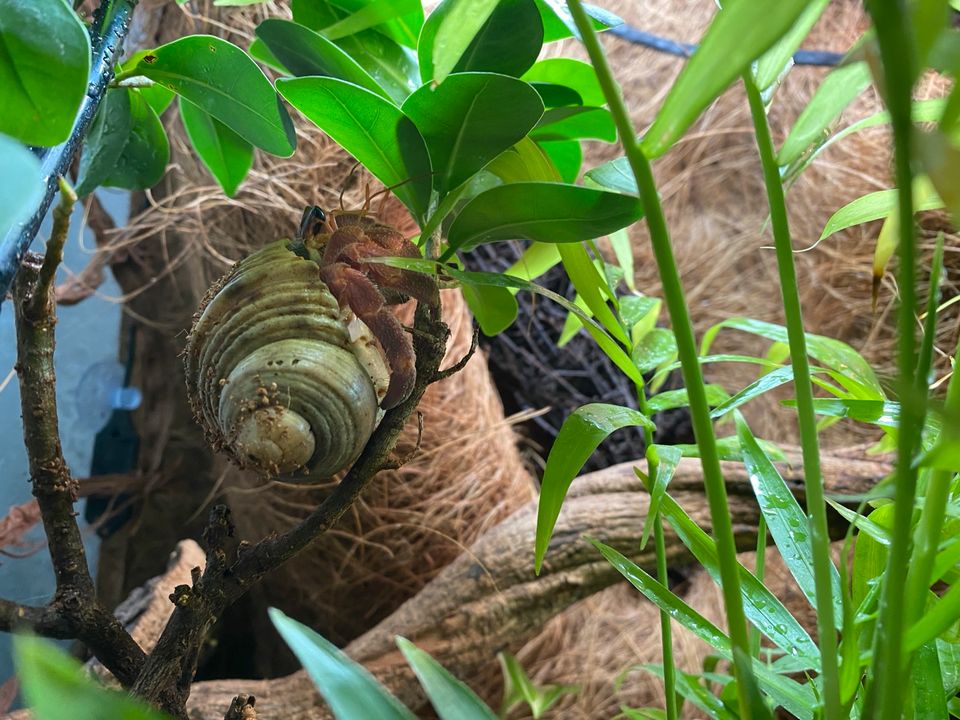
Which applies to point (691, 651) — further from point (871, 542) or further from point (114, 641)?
point (114, 641)

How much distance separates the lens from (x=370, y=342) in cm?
55

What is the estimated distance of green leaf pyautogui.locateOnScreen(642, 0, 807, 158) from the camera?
0.84 ft

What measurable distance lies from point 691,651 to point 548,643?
0.25 meters

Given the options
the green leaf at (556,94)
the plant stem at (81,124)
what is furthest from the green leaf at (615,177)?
the plant stem at (81,124)

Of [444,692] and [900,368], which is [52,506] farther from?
[900,368]

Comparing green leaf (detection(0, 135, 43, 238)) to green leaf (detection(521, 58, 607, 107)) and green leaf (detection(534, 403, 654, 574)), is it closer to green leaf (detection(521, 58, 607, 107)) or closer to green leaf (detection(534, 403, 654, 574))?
green leaf (detection(534, 403, 654, 574))

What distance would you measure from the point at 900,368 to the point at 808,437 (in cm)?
12

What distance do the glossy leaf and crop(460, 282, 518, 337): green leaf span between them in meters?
0.16

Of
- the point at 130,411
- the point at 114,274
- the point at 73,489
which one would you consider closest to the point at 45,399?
the point at 73,489

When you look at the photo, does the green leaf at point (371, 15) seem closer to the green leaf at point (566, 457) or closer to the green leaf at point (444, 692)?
the green leaf at point (566, 457)

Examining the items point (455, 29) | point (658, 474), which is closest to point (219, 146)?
point (455, 29)

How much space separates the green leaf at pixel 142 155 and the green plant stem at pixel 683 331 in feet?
1.87

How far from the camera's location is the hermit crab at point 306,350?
1.61 feet

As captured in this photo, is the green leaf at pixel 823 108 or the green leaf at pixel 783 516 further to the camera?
the green leaf at pixel 783 516
